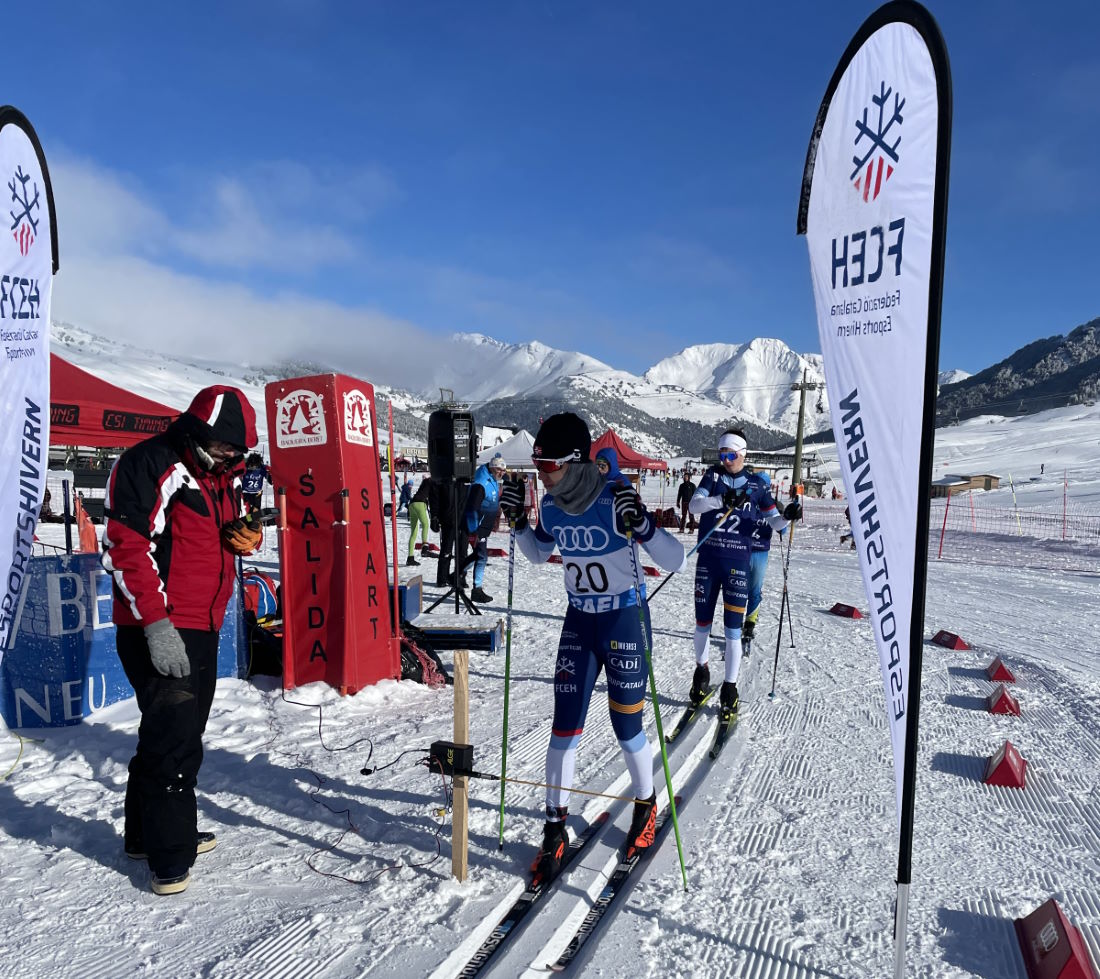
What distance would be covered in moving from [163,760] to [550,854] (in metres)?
1.81

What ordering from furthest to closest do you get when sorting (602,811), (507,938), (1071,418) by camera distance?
(1071,418)
(602,811)
(507,938)

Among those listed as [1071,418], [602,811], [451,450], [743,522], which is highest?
[1071,418]

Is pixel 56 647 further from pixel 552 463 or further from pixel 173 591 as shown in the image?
pixel 552 463

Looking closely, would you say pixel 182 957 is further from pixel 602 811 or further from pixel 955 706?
pixel 955 706

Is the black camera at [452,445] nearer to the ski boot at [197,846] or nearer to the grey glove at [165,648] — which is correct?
the ski boot at [197,846]

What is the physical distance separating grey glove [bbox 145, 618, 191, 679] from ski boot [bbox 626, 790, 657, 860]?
7.42 feet

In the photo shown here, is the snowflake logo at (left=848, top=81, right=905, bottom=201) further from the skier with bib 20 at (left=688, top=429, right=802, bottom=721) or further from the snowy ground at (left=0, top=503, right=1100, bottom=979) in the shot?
the skier with bib 20 at (left=688, top=429, right=802, bottom=721)

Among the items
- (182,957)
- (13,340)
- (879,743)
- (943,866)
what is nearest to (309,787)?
(182,957)

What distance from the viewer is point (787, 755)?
477 centimetres

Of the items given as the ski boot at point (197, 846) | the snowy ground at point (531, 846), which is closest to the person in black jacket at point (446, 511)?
the snowy ground at point (531, 846)

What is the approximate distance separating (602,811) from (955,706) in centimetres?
366

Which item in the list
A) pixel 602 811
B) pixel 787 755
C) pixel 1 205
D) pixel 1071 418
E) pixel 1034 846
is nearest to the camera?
pixel 1 205

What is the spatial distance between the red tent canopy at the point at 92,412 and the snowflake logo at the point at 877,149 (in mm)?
8680

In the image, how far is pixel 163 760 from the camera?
3.04 metres
